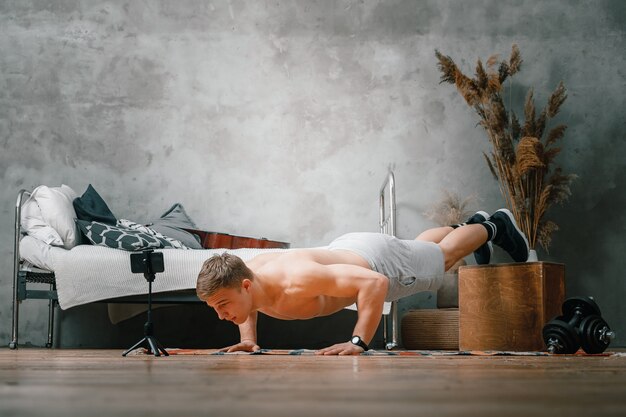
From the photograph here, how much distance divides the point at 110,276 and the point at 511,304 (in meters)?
1.86

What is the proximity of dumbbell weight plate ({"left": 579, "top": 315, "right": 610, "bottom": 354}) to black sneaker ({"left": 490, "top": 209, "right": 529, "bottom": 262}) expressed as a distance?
4.15 feet

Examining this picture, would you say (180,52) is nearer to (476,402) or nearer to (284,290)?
(284,290)

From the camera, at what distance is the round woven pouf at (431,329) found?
13.5ft

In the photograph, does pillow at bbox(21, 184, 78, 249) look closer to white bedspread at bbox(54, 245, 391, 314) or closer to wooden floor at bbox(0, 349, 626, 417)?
white bedspread at bbox(54, 245, 391, 314)

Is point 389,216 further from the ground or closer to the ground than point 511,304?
further from the ground

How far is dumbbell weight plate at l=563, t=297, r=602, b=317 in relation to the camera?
273 centimetres

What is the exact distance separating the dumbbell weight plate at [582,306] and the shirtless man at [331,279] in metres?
0.66

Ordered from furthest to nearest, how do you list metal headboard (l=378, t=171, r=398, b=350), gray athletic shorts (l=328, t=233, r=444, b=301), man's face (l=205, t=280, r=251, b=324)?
metal headboard (l=378, t=171, r=398, b=350)
gray athletic shorts (l=328, t=233, r=444, b=301)
man's face (l=205, t=280, r=251, b=324)

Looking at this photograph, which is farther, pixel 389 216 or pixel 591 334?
pixel 389 216

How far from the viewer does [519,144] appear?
454 centimetres

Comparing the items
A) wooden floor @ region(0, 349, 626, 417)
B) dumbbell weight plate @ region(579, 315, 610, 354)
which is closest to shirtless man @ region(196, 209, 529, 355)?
dumbbell weight plate @ region(579, 315, 610, 354)

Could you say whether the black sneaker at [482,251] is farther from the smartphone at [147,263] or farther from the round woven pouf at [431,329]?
the smartphone at [147,263]

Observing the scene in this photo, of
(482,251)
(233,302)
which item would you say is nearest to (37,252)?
(233,302)

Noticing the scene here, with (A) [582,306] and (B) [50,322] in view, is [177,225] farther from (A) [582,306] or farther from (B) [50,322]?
(A) [582,306]
